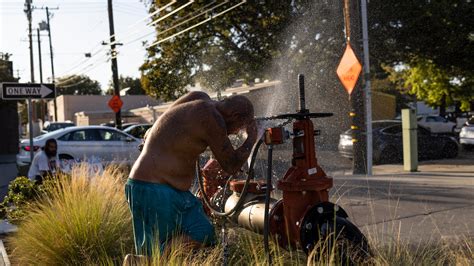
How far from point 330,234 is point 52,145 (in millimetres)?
7233

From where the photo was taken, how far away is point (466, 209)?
23.2 ft

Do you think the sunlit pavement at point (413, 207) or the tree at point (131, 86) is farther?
the tree at point (131, 86)

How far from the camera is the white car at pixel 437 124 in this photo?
3438 centimetres

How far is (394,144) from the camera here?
17.3 metres

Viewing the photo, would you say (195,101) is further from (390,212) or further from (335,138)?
(335,138)

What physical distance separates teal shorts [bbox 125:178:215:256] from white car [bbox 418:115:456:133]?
3205 centimetres

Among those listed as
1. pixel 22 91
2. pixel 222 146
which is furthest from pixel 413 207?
pixel 22 91

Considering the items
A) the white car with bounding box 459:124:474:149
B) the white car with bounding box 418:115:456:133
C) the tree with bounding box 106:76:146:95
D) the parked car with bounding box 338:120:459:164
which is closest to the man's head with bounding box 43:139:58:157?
the parked car with bounding box 338:120:459:164

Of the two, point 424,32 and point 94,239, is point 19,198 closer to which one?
point 94,239

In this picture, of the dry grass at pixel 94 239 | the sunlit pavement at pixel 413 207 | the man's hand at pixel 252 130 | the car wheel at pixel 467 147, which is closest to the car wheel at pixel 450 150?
the car wheel at pixel 467 147

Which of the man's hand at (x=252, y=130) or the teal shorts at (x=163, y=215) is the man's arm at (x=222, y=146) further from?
the teal shorts at (x=163, y=215)

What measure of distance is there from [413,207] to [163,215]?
4.35 m

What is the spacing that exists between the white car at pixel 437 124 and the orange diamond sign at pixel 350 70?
2265 cm

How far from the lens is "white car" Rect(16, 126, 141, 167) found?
56.9 ft
